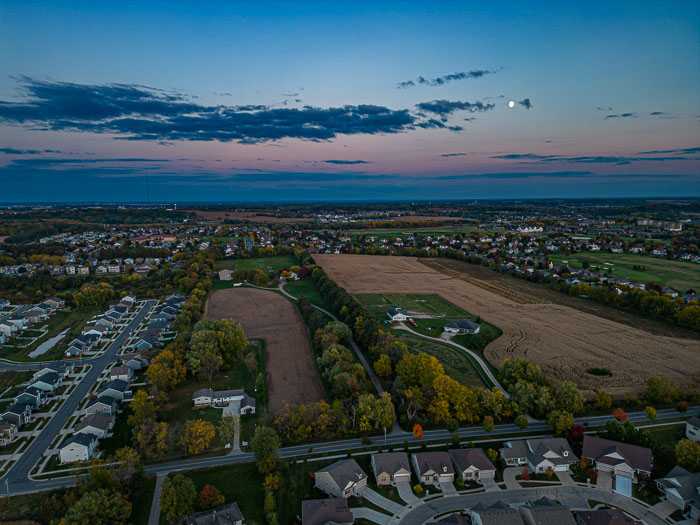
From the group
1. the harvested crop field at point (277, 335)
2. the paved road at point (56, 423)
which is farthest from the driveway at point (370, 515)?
the paved road at point (56, 423)

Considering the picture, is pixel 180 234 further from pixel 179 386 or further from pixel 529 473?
pixel 529 473

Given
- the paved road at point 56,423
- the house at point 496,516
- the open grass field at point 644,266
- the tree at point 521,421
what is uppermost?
the open grass field at point 644,266

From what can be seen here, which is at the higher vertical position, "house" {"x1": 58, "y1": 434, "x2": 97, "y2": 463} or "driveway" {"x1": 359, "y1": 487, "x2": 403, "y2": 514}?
"house" {"x1": 58, "y1": 434, "x2": 97, "y2": 463}

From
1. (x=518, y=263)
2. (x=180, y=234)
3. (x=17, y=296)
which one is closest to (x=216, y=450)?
(x=17, y=296)

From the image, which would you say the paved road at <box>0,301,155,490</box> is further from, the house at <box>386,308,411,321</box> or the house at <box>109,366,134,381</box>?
the house at <box>386,308,411,321</box>

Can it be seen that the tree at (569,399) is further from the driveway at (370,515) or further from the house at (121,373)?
the house at (121,373)

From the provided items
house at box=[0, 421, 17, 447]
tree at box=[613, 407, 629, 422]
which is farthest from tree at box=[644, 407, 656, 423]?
house at box=[0, 421, 17, 447]
